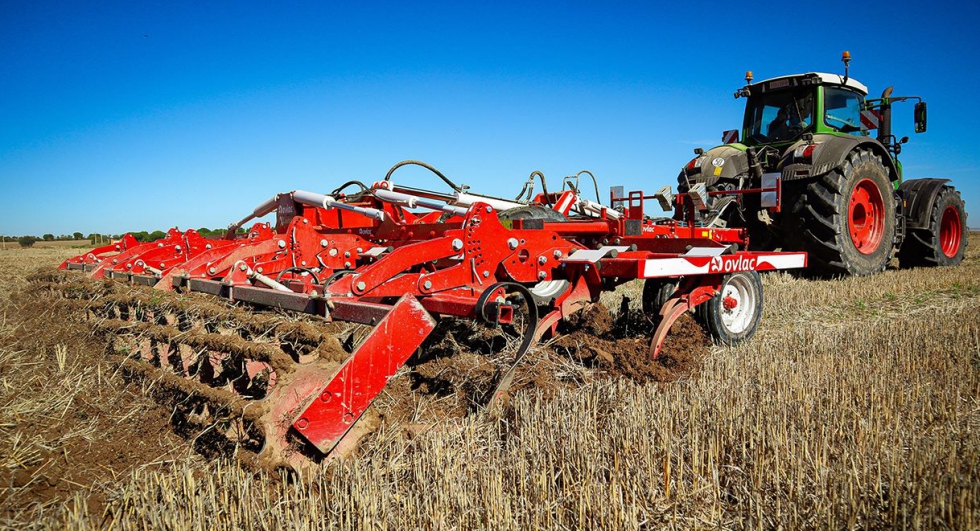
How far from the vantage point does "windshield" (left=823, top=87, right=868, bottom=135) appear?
25.3 feet

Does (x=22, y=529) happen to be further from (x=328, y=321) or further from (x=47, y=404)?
(x=328, y=321)

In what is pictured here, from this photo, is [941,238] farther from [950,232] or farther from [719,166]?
[719,166]

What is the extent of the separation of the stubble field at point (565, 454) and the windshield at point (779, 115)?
4.62m

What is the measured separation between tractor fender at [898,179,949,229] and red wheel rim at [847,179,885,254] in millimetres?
1170

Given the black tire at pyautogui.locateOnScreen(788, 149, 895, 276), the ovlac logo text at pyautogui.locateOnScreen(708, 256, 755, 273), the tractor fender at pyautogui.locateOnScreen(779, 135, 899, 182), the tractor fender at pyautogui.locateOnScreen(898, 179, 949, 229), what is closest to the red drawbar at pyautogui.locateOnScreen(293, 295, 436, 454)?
the ovlac logo text at pyautogui.locateOnScreen(708, 256, 755, 273)

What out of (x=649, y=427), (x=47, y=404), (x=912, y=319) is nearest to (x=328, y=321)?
(x=47, y=404)

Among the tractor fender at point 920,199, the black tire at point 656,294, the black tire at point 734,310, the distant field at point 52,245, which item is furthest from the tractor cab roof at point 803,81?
the distant field at point 52,245

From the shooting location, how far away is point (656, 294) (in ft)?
15.5

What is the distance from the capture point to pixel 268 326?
3211mm

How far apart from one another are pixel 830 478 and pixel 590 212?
3967mm

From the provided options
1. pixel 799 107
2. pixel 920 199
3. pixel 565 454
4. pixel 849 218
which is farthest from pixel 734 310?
pixel 920 199

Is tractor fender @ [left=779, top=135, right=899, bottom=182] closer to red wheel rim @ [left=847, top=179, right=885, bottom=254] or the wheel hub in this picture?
red wheel rim @ [left=847, top=179, right=885, bottom=254]

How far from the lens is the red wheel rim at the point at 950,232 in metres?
9.77

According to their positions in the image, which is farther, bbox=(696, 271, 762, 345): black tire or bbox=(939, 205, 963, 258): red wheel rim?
bbox=(939, 205, 963, 258): red wheel rim
